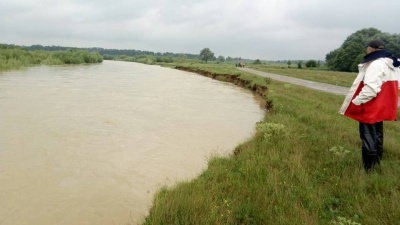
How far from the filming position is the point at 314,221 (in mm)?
4133

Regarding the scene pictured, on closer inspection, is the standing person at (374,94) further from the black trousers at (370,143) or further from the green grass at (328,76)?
the green grass at (328,76)

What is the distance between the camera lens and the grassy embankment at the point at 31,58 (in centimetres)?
4138

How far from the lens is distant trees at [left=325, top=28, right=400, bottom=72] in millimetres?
56094

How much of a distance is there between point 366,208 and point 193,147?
6080 mm

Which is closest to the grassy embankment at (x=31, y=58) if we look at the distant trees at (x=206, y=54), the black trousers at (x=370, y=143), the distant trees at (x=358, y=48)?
the black trousers at (x=370, y=143)

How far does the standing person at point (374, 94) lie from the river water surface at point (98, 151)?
392 centimetres

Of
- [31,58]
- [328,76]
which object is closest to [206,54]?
[31,58]

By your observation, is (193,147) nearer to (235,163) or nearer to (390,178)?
(235,163)

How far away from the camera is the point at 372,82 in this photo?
5012 millimetres

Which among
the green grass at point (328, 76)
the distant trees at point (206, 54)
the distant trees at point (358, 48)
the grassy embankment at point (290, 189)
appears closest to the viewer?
the grassy embankment at point (290, 189)

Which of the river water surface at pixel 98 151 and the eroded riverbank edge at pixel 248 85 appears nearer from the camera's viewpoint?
the river water surface at pixel 98 151

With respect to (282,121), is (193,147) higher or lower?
lower

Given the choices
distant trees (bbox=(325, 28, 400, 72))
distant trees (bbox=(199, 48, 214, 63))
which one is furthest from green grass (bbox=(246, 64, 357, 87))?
distant trees (bbox=(199, 48, 214, 63))

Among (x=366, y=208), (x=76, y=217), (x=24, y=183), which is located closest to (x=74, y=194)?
(x=76, y=217)
